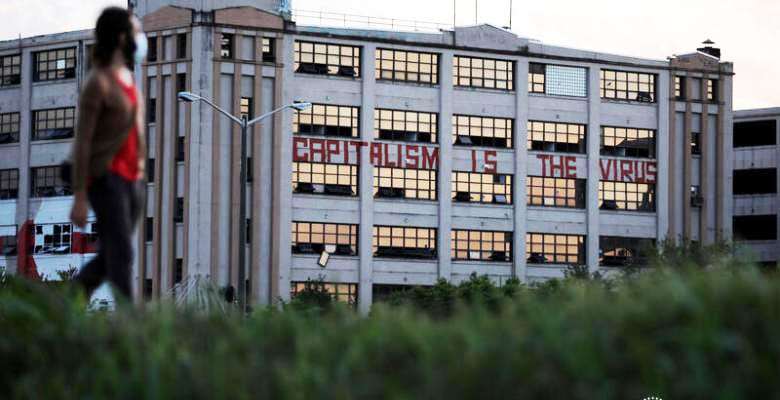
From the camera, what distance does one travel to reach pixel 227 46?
86062 millimetres

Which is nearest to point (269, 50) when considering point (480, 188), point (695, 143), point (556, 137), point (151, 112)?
point (151, 112)

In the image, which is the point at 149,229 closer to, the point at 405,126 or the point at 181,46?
the point at 181,46

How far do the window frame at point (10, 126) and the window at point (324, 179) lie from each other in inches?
792

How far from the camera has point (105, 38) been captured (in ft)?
35.8

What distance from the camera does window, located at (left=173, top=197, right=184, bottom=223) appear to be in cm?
8525

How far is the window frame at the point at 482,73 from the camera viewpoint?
299 feet

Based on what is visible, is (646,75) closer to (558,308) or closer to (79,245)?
(79,245)

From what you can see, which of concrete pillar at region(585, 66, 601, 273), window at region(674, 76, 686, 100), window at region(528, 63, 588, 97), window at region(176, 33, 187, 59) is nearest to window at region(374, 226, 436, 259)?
concrete pillar at region(585, 66, 601, 273)

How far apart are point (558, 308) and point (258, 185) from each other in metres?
77.1

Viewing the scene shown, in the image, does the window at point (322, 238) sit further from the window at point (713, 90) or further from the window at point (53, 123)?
the window at point (713, 90)

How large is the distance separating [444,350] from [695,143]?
303ft

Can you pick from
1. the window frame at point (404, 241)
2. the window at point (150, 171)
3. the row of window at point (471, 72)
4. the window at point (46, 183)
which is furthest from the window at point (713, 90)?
the window at point (46, 183)

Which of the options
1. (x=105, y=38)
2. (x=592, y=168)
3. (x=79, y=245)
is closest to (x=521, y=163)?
(x=592, y=168)

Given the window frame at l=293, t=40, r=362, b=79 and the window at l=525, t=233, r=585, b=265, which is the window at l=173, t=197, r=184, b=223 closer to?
the window frame at l=293, t=40, r=362, b=79
